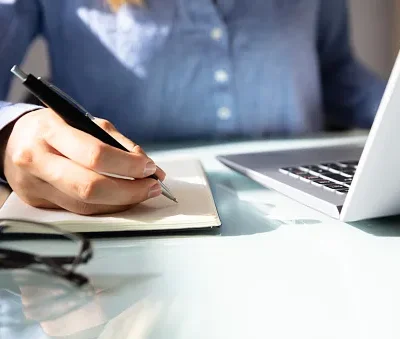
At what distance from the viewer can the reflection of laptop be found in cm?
35

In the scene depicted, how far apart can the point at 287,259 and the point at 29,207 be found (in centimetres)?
20

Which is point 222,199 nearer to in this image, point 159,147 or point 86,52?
point 159,147

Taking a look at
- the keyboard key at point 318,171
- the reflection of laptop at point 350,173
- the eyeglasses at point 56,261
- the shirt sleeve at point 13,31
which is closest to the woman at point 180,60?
the shirt sleeve at point 13,31

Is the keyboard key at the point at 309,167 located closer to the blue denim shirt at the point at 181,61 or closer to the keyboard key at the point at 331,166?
the keyboard key at the point at 331,166

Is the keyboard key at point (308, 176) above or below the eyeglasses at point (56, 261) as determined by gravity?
above

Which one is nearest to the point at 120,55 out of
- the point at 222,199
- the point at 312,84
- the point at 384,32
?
the point at 312,84

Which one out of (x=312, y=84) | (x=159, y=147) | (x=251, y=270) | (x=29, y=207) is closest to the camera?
(x=251, y=270)

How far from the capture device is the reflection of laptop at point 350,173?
1.16 ft

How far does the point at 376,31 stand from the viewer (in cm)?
154

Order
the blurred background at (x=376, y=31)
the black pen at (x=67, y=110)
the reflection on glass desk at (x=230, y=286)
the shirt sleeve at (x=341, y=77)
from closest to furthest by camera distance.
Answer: the reflection on glass desk at (x=230, y=286)
the black pen at (x=67, y=110)
the shirt sleeve at (x=341, y=77)
the blurred background at (x=376, y=31)

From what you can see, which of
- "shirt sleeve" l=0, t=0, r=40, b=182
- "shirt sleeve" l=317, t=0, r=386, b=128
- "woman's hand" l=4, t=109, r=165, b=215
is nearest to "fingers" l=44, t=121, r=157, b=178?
"woman's hand" l=4, t=109, r=165, b=215

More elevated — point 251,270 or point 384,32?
point 384,32

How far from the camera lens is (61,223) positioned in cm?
41

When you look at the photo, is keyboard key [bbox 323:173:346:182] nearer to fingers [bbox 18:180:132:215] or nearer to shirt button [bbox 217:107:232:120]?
fingers [bbox 18:180:132:215]
